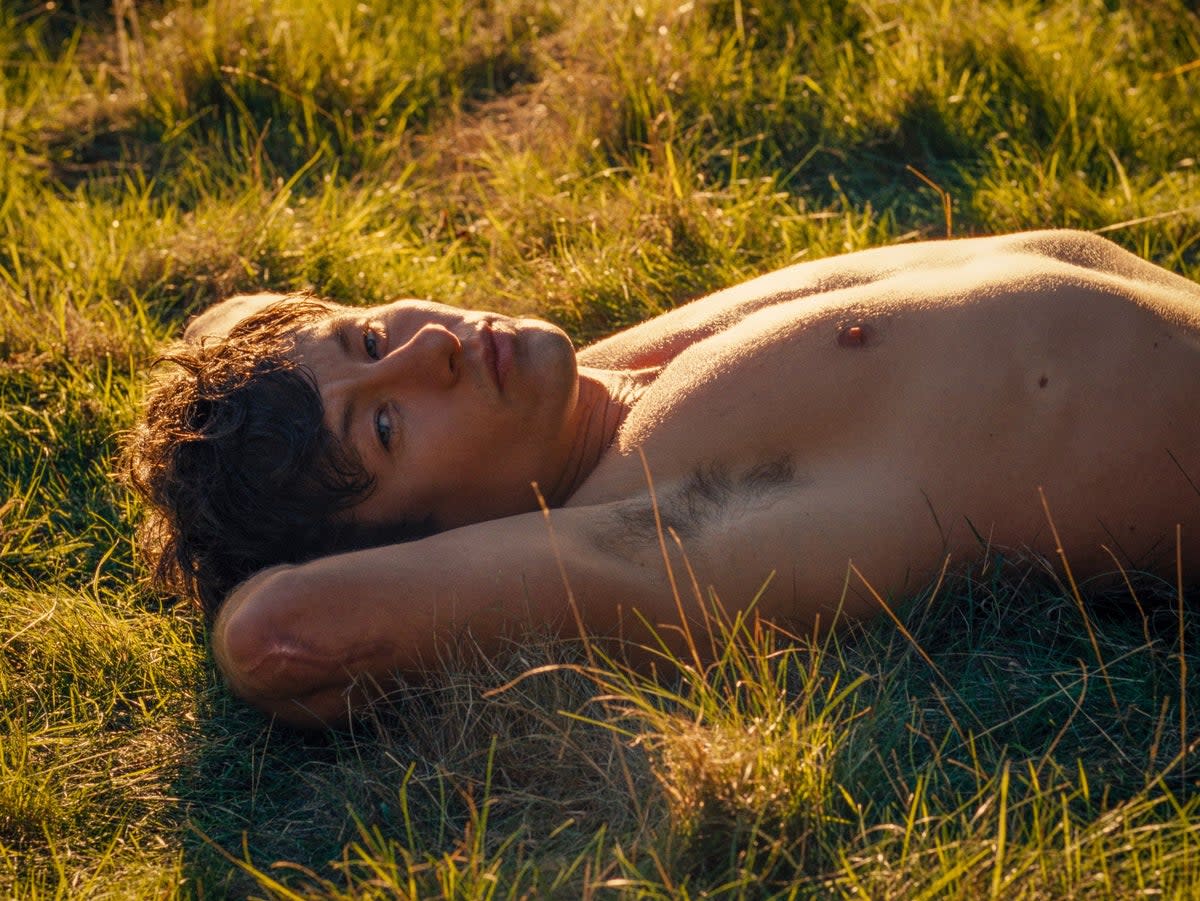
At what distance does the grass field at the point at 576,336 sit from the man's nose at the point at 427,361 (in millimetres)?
678

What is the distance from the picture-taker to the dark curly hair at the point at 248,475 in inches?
121

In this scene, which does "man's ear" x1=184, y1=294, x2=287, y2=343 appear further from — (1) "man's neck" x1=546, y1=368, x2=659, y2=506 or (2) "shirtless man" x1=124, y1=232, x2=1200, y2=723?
(1) "man's neck" x1=546, y1=368, x2=659, y2=506

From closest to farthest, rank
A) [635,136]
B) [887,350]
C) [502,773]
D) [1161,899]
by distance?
[1161,899] → [502,773] → [887,350] → [635,136]

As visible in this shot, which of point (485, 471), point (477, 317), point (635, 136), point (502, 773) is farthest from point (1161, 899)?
point (635, 136)

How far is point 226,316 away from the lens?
148 inches

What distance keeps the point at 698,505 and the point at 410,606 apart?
63cm

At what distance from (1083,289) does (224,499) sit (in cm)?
196

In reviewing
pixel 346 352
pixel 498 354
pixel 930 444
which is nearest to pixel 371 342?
pixel 346 352

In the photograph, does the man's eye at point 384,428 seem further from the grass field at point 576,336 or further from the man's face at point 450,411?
the grass field at point 576,336

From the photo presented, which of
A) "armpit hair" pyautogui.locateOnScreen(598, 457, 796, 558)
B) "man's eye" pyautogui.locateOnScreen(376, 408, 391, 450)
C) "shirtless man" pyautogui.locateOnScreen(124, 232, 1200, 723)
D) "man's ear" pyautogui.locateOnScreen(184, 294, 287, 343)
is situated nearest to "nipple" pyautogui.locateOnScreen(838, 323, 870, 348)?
"shirtless man" pyautogui.locateOnScreen(124, 232, 1200, 723)

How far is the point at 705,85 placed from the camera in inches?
211

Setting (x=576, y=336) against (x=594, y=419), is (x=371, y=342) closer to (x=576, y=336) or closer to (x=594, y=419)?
(x=594, y=419)

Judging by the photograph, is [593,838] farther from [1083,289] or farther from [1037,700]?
[1083,289]

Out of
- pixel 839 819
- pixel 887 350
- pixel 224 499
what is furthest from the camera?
pixel 224 499
